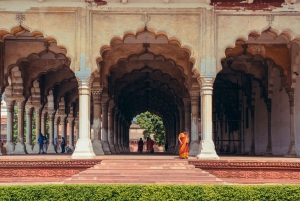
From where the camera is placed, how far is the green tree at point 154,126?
168 ft

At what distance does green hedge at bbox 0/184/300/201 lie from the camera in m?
9.20

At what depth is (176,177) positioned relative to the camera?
37.8 feet

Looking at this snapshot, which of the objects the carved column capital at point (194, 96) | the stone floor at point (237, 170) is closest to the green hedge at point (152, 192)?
the stone floor at point (237, 170)

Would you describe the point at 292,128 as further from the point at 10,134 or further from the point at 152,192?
the point at 10,134

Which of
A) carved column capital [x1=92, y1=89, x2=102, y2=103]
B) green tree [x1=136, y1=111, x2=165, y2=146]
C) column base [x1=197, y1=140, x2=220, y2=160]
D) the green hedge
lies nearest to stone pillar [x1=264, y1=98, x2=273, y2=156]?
column base [x1=197, y1=140, x2=220, y2=160]

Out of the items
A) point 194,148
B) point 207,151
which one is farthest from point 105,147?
point 207,151

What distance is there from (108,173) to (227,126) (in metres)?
16.6

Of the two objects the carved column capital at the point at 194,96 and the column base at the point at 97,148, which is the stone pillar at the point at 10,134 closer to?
the column base at the point at 97,148

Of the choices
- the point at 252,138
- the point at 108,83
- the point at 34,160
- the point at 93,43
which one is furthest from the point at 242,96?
the point at 34,160

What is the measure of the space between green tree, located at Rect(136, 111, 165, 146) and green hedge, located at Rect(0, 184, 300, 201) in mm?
41019

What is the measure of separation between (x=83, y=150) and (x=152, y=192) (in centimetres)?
504

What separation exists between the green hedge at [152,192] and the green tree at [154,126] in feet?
135

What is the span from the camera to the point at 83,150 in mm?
14055

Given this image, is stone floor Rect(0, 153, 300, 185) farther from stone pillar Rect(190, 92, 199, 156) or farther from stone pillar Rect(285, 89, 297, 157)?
stone pillar Rect(190, 92, 199, 156)
